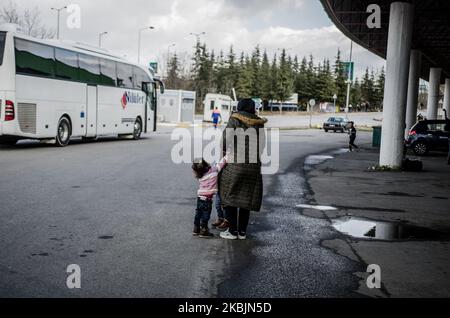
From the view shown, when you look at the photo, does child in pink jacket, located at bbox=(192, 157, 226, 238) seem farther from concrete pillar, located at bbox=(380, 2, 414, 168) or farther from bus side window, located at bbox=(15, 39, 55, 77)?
bus side window, located at bbox=(15, 39, 55, 77)

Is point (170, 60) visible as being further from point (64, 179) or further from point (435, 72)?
point (64, 179)

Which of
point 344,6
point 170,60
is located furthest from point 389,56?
point 170,60

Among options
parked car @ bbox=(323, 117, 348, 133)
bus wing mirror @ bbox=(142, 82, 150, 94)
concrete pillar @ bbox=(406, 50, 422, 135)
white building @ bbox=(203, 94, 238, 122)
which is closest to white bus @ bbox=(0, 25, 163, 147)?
bus wing mirror @ bbox=(142, 82, 150, 94)

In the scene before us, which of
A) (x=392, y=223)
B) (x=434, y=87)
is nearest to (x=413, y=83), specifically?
(x=434, y=87)

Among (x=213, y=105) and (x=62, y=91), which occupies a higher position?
(x=62, y=91)

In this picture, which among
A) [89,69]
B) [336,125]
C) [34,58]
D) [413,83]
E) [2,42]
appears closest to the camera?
[2,42]

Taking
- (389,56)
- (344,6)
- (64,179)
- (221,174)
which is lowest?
(64,179)

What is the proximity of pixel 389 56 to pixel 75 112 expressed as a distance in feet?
40.4

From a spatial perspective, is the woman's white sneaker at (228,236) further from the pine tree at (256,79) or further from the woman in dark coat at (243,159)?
the pine tree at (256,79)

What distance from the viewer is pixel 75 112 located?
22.0 meters

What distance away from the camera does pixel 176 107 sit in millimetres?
56375

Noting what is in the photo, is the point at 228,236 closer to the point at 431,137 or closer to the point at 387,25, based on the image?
the point at 431,137

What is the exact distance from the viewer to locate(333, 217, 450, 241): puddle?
7.68 m

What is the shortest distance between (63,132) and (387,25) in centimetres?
1638
